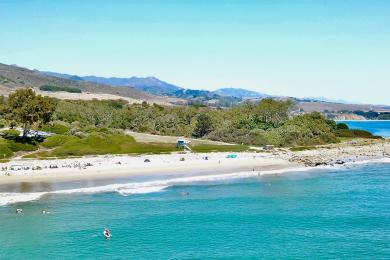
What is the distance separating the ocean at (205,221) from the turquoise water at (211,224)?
76 millimetres

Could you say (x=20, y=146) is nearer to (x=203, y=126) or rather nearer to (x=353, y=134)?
(x=203, y=126)

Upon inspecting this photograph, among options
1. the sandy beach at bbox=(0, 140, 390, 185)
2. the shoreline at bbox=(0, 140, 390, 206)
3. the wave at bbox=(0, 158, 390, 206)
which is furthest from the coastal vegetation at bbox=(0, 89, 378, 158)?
the wave at bbox=(0, 158, 390, 206)

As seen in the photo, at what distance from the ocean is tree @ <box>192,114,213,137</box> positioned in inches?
2056

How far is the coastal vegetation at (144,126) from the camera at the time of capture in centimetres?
8538

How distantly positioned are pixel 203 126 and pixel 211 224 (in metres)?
73.3

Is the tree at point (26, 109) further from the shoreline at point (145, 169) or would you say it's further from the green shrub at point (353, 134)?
the green shrub at point (353, 134)

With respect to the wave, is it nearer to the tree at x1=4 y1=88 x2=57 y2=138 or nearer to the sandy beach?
the sandy beach

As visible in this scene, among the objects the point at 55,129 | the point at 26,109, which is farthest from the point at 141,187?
the point at 55,129

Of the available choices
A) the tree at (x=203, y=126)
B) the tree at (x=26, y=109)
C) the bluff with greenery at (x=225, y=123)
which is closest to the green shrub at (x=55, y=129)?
the bluff with greenery at (x=225, y=123)

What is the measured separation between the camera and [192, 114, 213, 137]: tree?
381ft

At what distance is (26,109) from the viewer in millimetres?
85000

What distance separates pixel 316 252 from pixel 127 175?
119 ft

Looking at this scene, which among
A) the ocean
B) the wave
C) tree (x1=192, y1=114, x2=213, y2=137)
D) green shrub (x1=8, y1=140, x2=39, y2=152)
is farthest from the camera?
tree (x1=192, y1=114, x2=213, y2=137)

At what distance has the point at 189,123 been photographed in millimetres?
127562
